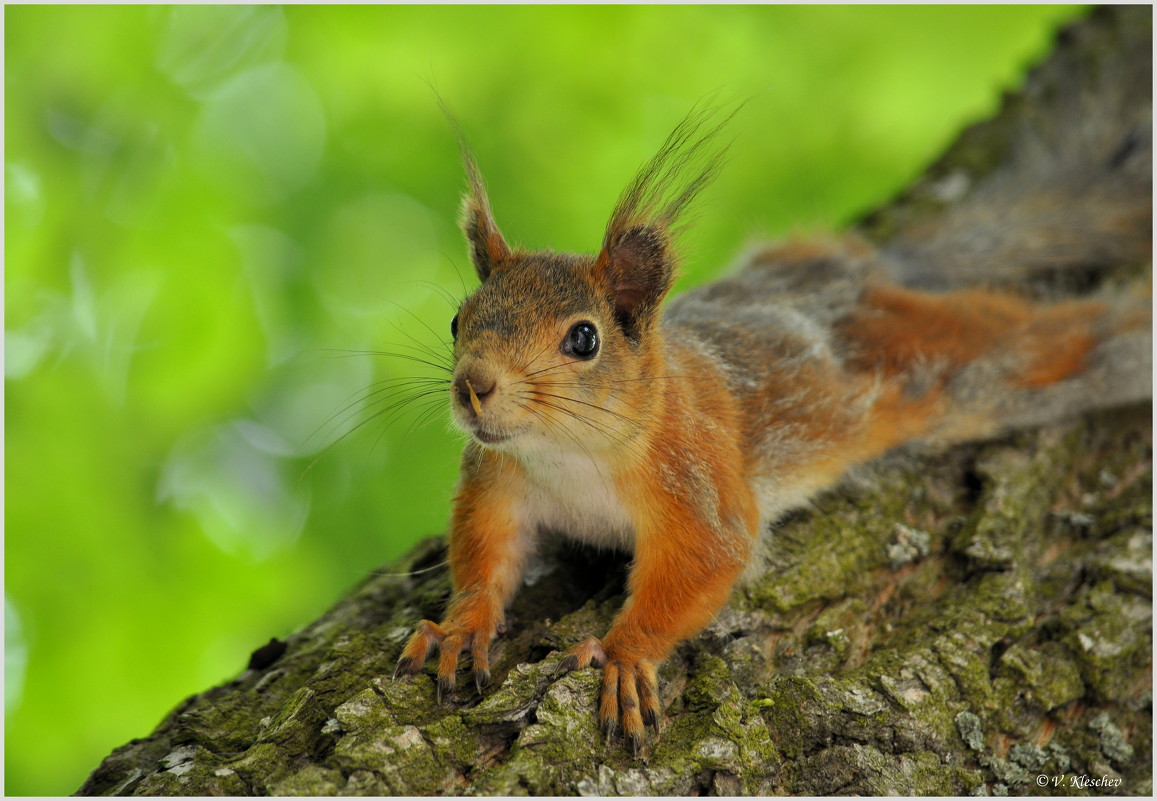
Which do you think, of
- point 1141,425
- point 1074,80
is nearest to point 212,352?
point 1141,425

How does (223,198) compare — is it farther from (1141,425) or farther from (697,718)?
(1141,425)

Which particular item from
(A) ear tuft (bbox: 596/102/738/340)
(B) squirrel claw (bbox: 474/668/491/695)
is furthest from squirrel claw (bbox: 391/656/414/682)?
(A) ear tuft (bbox: 596/102/738/340)

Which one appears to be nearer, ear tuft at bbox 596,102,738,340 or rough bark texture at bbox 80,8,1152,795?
rough bark texture at bbox 80,8,1152,795

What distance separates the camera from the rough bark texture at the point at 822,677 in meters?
2.22

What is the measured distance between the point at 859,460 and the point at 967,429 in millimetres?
539

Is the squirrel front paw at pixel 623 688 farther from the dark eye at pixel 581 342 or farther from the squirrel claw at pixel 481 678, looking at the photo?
the dark eye at pixel 581 342

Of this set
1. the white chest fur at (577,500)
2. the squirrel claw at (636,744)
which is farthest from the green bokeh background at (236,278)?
the squirrel claw at (636,744)

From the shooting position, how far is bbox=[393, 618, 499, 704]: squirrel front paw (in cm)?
250

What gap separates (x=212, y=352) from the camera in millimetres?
4836

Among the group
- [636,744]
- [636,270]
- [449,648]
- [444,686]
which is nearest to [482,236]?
[636,270]

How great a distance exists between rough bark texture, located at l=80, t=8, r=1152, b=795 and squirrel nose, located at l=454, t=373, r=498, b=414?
729 mm

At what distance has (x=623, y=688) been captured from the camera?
2.39 meters

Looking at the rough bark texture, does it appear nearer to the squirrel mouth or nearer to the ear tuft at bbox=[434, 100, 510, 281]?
the squirrel mouth

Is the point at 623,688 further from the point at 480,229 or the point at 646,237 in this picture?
the point at 480,229
